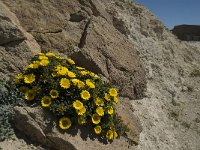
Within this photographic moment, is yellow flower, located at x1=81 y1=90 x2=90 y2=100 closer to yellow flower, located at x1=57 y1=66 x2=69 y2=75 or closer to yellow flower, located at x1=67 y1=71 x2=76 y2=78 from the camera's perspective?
yellow flower, located at x1=67 y1=71 x2=76 y2=78

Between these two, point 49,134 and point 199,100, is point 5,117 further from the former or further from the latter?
point 199,100

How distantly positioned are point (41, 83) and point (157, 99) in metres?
3.52

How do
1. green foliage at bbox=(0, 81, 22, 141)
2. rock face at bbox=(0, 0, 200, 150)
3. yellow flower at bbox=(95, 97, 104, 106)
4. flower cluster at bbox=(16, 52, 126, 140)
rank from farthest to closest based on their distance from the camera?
1. rock face at bbox=(0, 0, 200, 150)
2. yellow flower at bbox=(95, 97, 104, 106)
3. flower cluster at bbox=(16, 52, 126, 140)
4. green foliage at bbox=(0, 81, 22, 141)

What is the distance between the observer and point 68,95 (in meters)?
5.38

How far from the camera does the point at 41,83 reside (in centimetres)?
552

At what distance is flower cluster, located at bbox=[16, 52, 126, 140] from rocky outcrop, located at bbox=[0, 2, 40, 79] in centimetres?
27

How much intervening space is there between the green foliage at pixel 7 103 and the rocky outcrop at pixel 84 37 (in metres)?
1.46

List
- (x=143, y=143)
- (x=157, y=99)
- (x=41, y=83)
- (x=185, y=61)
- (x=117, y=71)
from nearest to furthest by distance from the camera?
(x=41, y=83)
(x=143, y=143)
(x=117, y=71)
(x=157, y=99)
(x=185, y=61)

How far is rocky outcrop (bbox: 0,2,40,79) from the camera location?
5865 millimetres

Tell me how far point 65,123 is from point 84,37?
232 cm

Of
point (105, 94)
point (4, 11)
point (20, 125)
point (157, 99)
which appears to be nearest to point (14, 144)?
point (20, 125)

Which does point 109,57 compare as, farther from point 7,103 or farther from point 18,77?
point 7,103

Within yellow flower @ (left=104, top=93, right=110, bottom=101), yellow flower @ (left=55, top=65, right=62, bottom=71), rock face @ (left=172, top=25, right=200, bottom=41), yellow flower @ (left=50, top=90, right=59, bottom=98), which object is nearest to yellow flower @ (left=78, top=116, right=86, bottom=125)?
yellow flower @ (left=50, top=90, right=59, bottom=98)

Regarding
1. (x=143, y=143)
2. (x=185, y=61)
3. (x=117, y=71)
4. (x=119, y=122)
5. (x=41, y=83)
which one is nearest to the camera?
(x=41, y=83)
